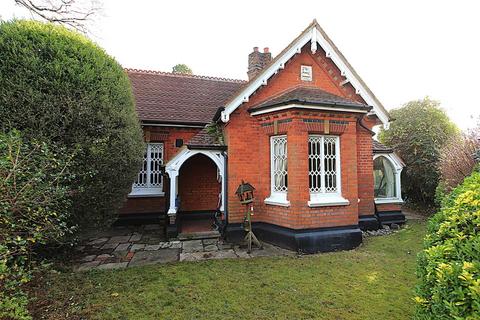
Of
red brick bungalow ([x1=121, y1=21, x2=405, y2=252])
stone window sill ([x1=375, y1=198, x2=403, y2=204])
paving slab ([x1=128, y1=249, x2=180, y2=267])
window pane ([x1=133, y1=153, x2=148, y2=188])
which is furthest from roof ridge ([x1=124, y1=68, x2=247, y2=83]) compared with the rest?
paving slab ([x1=128, y1=249, x2=180, y2=267])

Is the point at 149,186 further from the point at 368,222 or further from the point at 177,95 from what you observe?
the point at 368,222

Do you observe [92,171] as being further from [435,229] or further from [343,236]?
[343,236]

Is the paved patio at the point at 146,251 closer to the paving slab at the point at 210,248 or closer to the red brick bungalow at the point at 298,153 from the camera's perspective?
the paving slab at the point at 210,248

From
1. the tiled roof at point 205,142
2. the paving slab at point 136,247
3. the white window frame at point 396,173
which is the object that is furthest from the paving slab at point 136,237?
the white window frame at point 396,173

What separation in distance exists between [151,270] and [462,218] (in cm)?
575

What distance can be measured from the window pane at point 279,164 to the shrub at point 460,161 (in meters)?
5.76

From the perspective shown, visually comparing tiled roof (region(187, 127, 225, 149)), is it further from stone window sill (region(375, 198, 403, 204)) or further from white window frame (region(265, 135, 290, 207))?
stone window sill (region(375, 198, 403, 204))

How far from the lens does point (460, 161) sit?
8594mm

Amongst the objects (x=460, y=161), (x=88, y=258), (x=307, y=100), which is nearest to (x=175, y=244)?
(x=88, y=258)

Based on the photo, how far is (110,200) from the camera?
644 cm

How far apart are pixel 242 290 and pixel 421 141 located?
13.0 metres

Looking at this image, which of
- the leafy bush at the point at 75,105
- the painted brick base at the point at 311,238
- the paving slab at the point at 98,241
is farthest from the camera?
the paving slab at the point at 98,241

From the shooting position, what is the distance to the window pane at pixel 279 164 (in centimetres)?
795

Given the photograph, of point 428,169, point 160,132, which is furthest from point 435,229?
point 428,169
